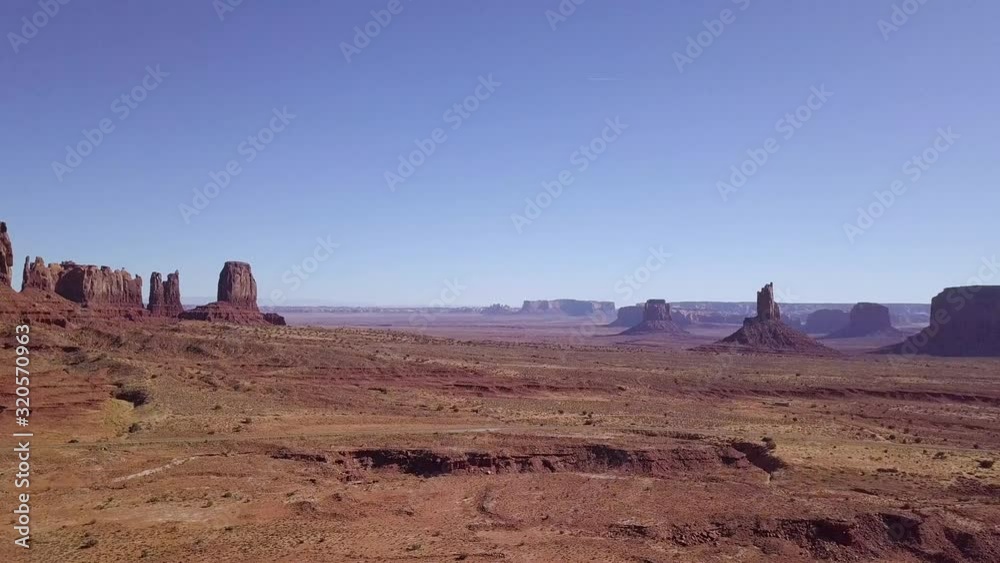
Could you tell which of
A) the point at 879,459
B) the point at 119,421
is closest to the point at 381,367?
the point at 119,421

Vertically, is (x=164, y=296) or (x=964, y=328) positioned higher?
(x=164, y=296)

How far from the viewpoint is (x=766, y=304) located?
97.1 m

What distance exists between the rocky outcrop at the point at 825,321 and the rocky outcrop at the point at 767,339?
100843 millimetres

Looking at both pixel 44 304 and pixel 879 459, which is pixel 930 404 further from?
pixel 44 304

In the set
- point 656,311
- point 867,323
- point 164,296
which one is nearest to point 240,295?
point 164,296

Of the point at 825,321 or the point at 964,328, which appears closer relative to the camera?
the point at 964,328

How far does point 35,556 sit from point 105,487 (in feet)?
18.6

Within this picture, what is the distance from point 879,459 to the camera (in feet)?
90.6

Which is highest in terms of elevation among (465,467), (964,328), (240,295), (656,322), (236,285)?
(236,285)

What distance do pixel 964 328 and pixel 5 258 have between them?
115149mm

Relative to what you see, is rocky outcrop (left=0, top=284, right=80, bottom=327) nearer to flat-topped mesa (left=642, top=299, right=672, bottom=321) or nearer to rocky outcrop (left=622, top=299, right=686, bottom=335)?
rocky outcrop (left=622, top=299, right=686, bottom=335)

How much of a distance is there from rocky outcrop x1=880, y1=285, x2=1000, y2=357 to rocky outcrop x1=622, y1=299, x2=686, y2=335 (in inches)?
2485

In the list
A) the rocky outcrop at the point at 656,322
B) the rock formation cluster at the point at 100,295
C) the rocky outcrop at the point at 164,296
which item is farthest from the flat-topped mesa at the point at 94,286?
the rocky outcrop at the point at 656,322

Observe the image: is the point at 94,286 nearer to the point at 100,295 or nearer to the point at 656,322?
the point at 100,295
